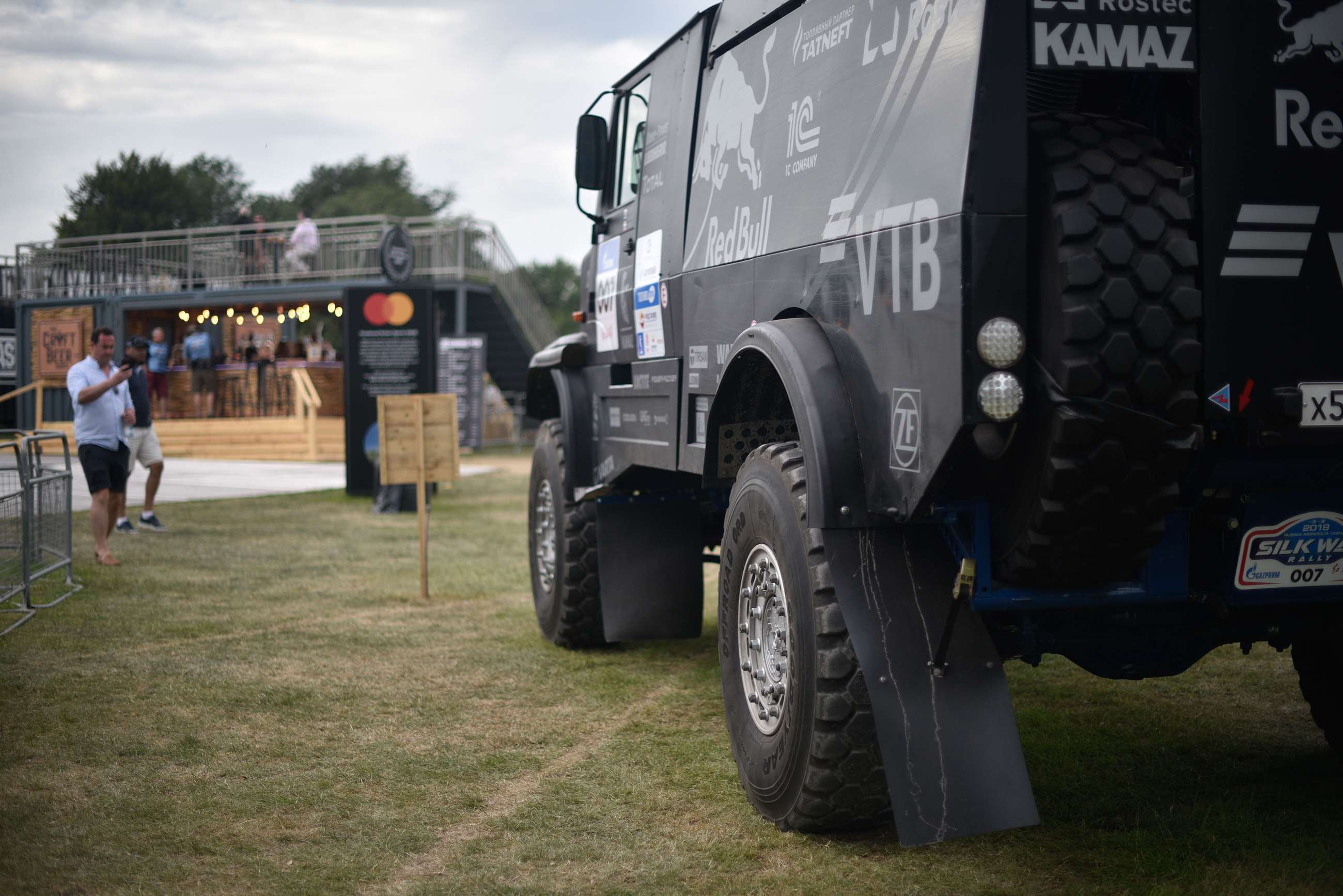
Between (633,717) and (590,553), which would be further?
(590,553)

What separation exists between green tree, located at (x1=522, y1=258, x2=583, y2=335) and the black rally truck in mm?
81438

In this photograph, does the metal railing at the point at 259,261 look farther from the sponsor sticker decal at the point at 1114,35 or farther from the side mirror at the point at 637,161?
the sponsor sticker decal at the point at 1114,35

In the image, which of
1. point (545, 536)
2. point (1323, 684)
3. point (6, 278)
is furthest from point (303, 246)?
point (1323, 684)

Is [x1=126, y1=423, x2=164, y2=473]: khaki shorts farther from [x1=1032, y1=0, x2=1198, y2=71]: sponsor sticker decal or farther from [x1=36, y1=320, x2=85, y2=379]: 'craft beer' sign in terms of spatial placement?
[x1=36, y1=320, x2=85, y2=379]: 'craft beer' sign

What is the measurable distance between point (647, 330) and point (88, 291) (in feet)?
99.5

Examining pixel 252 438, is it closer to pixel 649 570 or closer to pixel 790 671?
pixel 649 570

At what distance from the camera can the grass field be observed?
12.1ft

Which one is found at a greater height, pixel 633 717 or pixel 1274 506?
pixel 1274 506

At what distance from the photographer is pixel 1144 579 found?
3.47 m

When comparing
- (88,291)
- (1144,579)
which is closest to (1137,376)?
(1144,579)

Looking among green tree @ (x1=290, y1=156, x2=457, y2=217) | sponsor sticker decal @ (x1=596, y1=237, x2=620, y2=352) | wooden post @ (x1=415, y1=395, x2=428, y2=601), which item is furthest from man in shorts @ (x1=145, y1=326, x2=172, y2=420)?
green tree @ (x1=290, y1=156, x2=457, y2=217)

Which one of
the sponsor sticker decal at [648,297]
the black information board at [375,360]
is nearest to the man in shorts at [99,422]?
the sponsor sticker decal at [648,297]

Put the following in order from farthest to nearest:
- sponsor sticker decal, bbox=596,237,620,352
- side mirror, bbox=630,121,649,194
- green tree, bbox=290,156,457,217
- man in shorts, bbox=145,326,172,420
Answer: green tree, bbox=290,156,457,217, man in shorts, bbox=145,326,172,420, sponsor sticker decal, bbox=596,237,620,352, side mirror, bbox=630,121,649,194

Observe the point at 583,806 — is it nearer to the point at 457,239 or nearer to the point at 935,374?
the point at 935,374
